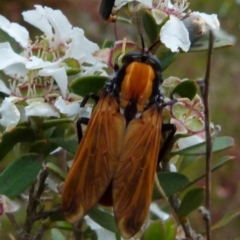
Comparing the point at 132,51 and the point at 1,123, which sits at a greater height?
the point at 132,51

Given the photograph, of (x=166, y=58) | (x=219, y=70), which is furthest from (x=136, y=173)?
(x=219, y=70)

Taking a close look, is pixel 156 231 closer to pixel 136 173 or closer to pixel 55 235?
pixel 136 173

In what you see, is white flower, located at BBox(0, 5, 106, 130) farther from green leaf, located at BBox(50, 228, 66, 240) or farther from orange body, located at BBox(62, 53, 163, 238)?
green leaf, located at BBox(50, 228, 66, 240)

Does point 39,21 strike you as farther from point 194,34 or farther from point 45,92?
point 194,34

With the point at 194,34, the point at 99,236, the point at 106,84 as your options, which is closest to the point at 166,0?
the point at 194,34

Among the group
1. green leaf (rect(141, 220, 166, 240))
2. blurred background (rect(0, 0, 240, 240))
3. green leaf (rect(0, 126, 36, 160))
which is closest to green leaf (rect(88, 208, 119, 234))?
green leaf (rect(141, 220, 166, 240))

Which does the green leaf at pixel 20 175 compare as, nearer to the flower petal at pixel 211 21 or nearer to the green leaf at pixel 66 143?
the green leaf at pixel 66 143
